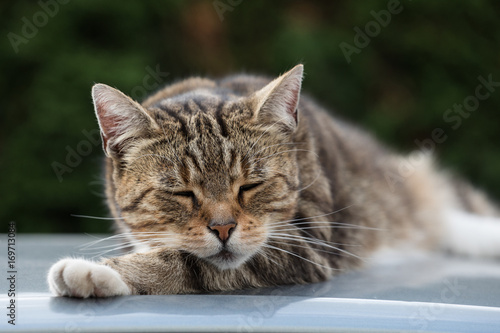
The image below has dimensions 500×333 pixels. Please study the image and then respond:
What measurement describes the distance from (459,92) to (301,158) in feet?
14.8

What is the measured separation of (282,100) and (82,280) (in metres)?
1.09

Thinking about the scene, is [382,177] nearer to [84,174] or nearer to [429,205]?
[429,205]

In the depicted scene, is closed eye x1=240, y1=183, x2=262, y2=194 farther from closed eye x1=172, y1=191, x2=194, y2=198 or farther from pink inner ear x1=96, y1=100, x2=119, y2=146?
pink inner ear x1=96, y1=100, x2=119, y2=146

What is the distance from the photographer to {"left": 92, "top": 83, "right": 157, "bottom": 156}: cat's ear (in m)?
2.20

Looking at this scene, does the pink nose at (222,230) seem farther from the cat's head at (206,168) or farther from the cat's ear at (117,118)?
the cat's ear at (117,118)

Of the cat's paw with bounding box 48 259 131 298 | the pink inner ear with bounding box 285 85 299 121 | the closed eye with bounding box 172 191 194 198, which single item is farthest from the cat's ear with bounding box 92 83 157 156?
the cat's paw with bounding box 48 259 131 298

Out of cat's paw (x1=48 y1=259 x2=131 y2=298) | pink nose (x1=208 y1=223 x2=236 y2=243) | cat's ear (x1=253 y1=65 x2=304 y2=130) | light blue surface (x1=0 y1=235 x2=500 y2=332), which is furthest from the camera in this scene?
cat's ear (x1=253 y1=65 x2=304 y2=130)

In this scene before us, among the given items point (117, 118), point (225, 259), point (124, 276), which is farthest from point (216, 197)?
point (117, 118)

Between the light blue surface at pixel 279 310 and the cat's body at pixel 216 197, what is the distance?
15 centimetres

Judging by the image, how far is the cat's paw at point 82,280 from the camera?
1.70 metres

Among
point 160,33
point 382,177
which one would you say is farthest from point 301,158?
point 160,33

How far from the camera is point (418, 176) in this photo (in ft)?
14.4

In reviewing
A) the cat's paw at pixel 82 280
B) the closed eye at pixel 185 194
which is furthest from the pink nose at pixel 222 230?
the cat's paw at pixel 82 280

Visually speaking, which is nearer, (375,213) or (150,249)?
(150,249)
